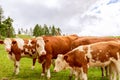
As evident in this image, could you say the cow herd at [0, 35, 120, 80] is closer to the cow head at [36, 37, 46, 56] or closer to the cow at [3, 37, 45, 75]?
the cow head at [36, 37, 46, 56]

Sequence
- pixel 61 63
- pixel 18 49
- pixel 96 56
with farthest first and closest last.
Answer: pixel 18 49
pixel 61 63
pixel 96 56

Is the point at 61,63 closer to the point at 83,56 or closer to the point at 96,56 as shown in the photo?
the point at 83,56

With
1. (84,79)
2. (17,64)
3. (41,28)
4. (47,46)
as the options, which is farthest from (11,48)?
(41,28)

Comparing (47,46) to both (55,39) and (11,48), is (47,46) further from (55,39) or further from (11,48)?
(11,48)

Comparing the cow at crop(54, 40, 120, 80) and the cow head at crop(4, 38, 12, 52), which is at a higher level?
the cow head at crop(4, 38, 12, 52)

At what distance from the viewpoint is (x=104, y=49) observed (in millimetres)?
16188

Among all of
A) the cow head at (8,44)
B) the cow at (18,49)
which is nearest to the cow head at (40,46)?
the cow at (18,49)

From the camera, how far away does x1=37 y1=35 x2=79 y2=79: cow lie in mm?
20156

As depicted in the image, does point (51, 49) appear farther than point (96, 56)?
Yes

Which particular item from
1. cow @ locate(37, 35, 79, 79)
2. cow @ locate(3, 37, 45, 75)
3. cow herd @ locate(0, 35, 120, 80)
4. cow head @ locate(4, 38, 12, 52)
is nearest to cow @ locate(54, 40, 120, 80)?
cow herd @ locate(0, 35, 120, 80)

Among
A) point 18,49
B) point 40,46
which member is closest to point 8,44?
point 18,49

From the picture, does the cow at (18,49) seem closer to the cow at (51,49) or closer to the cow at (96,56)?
the cow at (51,49)

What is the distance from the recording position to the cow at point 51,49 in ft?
66.1

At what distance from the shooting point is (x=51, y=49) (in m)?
20.5
